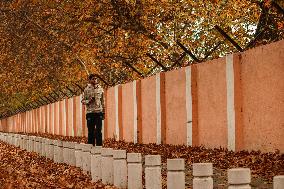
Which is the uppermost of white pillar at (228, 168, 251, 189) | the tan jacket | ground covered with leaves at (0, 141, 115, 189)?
the tan jacket

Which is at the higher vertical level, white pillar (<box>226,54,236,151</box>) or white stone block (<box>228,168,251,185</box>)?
white pillar (<box>226,54,236,151</box>)

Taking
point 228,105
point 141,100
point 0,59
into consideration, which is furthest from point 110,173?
point 0,59

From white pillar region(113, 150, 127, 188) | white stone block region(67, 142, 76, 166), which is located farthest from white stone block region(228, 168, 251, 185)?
white stone block region(67, 142, 76, 166)

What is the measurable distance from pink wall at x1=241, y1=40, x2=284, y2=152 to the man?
4073 mm

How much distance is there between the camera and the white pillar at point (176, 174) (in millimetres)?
8172

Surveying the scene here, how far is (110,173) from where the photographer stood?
37.0 ft

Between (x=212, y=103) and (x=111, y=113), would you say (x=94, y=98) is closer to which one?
(x=212, y=103)

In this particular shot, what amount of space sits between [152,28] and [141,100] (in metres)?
3.34

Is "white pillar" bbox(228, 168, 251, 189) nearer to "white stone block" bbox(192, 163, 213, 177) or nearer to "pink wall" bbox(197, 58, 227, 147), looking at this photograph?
"white stone block" bbox(192, 163, 213, 177)

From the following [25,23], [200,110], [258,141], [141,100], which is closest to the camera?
[258,141]

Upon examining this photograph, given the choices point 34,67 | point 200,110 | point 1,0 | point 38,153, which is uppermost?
point 1,0

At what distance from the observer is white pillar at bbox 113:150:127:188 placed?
10.6 metres

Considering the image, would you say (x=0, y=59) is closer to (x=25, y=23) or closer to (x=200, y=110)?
(x=25, y=23)

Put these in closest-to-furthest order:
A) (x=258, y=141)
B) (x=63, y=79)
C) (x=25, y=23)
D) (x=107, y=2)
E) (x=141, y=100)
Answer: (x=258, y=141)
(x=107, y=2)
(x=141, y=100)
(x=25, y=23)
(x=63, y=79)
